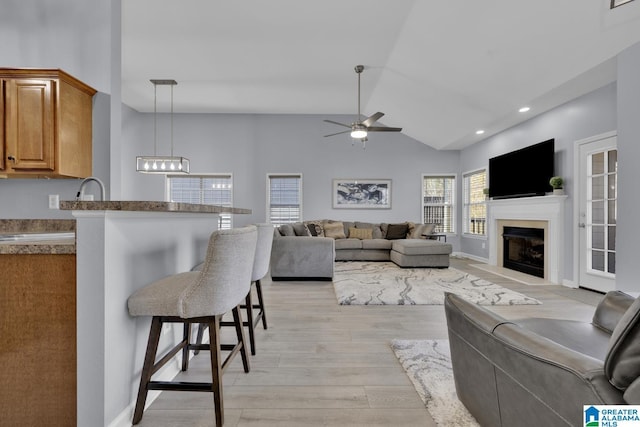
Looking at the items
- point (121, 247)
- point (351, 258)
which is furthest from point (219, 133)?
point (121, 247)

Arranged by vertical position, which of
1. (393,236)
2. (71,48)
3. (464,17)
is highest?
(464,17)

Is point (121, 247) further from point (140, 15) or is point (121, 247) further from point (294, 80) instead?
point (294, 80)

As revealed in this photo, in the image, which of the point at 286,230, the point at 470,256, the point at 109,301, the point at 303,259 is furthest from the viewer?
the point at 470,256

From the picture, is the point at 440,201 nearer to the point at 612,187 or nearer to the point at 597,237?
the point at 597,237

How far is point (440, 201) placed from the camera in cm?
776

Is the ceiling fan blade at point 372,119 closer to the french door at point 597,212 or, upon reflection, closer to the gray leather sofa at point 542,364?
the french door at point 597,212

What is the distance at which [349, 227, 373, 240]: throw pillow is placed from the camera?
699cm

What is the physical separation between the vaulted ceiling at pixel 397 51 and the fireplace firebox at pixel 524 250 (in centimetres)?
194

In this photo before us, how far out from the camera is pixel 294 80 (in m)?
5.52

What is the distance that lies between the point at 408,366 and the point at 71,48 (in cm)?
387

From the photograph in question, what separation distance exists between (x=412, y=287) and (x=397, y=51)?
3.37 m

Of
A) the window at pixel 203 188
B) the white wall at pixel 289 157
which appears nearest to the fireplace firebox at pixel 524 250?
the white wall at pixel 289 157

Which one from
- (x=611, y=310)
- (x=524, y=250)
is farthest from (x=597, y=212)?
(x=611, y=310)

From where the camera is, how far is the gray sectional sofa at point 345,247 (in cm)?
468
